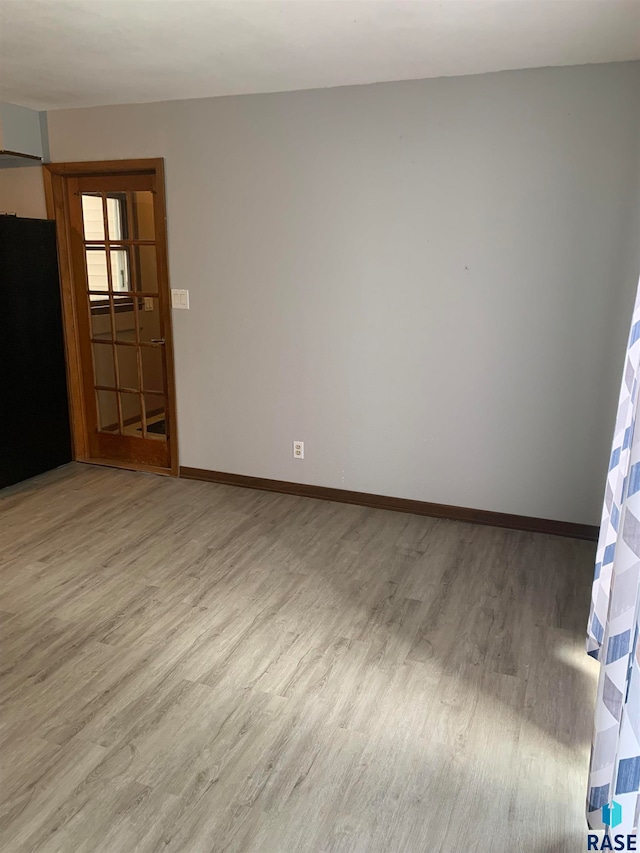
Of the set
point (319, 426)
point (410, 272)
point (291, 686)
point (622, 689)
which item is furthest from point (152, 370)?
point (622, 689)

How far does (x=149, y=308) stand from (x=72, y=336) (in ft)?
2.14

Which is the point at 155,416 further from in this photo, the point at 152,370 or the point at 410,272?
the point at 410,272

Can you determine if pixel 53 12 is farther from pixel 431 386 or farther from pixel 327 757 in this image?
pixel 327 757

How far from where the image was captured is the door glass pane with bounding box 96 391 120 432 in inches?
190

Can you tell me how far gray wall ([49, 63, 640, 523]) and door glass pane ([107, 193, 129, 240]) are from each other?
263 mm

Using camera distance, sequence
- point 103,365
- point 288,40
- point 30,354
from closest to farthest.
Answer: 1. point 288,40
2. point 30,354
3. point 103,365

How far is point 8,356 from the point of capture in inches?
166

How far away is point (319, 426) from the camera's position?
4090 millimetres

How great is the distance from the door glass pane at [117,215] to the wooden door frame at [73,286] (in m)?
0.16

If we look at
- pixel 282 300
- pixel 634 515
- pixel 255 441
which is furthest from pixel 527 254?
pixel 634 515

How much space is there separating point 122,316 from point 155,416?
73 centimetres

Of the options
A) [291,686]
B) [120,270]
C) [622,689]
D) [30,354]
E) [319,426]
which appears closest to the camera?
[622,689]

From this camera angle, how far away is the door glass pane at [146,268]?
14.4ft

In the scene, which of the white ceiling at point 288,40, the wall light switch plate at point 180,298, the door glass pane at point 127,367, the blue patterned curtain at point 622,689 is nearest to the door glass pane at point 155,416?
the door glass pane at point 127,367
